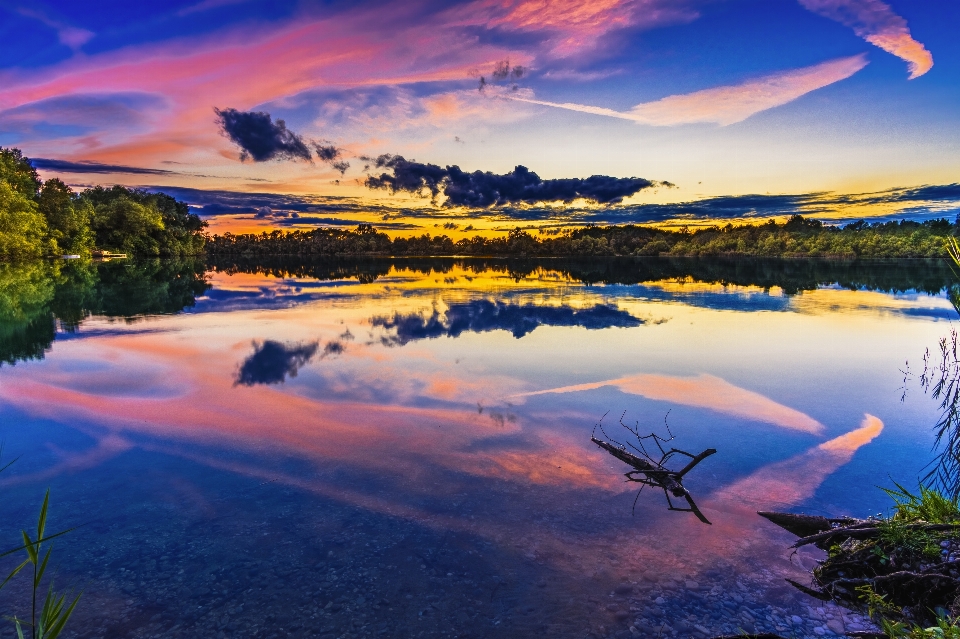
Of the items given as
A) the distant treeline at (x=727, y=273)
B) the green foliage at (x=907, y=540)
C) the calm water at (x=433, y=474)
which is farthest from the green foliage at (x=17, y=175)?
the green foliage at (x=907, y=540)

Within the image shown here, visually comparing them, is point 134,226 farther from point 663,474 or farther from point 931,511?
point 931,511

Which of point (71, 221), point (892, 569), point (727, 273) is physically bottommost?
point (727, 273)

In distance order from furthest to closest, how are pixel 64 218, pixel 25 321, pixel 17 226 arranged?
pixel 64 218 < pixel 17 226 < pixel 25 321

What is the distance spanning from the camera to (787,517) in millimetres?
6941

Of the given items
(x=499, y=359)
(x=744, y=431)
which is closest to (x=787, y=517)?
(x=744, y=431)

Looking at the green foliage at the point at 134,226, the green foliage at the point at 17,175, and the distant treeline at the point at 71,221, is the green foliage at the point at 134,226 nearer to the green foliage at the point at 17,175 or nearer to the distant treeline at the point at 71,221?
the distant treeline at the point at 71,221

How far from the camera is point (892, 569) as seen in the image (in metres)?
5.29

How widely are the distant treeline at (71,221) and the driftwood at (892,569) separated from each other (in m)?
83.2

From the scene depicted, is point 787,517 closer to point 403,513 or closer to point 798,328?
point 403,513

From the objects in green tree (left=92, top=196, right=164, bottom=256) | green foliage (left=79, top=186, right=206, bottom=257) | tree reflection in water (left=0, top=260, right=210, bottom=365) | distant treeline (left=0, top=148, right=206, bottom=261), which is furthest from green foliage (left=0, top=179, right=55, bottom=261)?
green tree (left=92, top=196, right=164, bottom=256)

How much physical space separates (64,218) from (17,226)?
18.1m

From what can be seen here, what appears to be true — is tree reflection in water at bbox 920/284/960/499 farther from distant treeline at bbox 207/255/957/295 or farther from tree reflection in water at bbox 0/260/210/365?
tree reflection in water at bbox 0/260/210/365

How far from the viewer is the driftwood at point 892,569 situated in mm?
4816

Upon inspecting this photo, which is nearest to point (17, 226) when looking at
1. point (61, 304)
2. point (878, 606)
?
point (61, 304)
